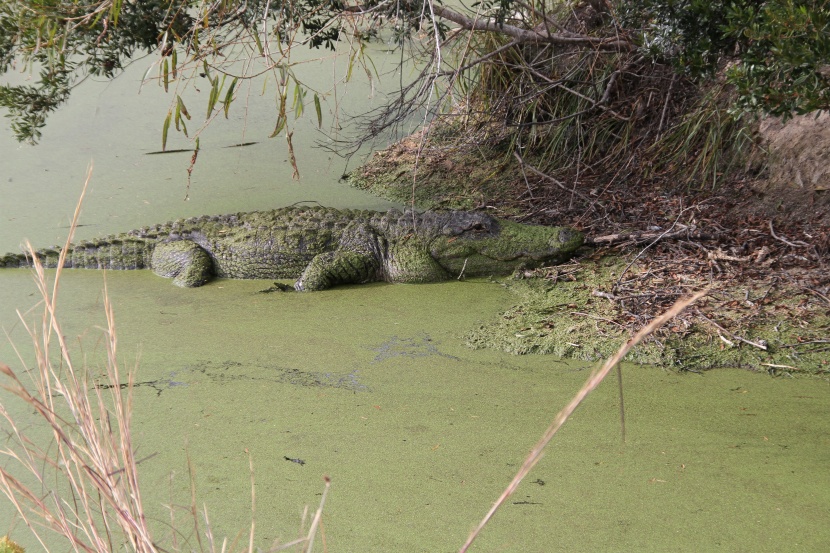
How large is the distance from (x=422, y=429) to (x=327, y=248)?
2.11 m

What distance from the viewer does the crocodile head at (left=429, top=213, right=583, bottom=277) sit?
14.6 ft

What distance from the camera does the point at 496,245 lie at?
457 centimetres

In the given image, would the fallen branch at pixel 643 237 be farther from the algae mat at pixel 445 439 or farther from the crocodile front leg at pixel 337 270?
the crocodile front leg at pixel 337 270

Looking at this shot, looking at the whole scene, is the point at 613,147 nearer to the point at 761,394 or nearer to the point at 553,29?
the point at 553,29

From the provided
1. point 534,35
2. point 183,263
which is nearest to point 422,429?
point 183,263

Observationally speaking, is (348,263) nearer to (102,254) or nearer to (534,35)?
(102,254)

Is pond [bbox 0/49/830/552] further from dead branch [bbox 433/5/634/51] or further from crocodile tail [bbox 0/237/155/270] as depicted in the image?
dead branch [bbox 433/5/634/51]

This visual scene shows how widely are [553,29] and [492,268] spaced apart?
2.07 metres

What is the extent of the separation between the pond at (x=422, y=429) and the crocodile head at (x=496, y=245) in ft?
0.47

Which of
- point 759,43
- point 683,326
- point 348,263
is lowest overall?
point 683,326

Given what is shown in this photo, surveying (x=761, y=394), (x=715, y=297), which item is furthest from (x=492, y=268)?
(x=761, y=394)

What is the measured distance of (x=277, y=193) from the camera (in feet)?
19.5

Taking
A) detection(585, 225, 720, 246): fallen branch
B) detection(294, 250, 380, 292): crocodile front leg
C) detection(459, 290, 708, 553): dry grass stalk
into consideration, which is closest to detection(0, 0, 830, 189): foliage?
detection(585, 225, 720, 246): fallen branch

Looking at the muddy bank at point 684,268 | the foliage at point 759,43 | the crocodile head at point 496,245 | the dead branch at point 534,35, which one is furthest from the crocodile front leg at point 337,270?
the foliage at point 759,43
